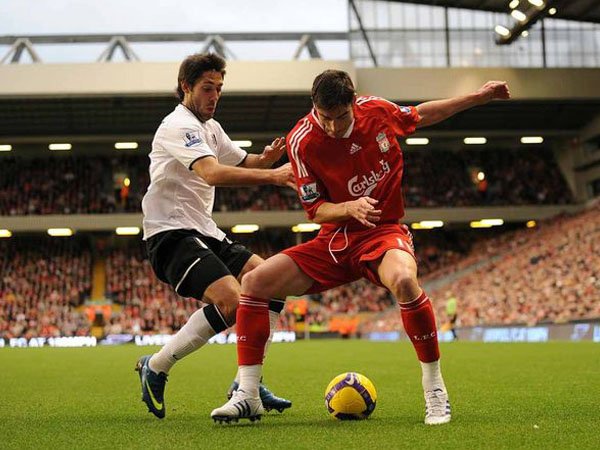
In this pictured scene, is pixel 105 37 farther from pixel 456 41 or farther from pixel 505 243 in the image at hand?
pixel 505 243

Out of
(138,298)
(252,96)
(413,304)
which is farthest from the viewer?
(138,298)

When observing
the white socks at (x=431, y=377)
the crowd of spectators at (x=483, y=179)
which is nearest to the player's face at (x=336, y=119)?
the white socks at (x=431, y=377)

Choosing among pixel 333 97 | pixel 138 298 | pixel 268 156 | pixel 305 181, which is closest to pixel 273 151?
pixel 268 156

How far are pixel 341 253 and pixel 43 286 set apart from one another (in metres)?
36.5

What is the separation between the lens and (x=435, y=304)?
37.0 meters

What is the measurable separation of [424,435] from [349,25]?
3535 cm

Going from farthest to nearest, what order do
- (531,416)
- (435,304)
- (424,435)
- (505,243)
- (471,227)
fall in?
(471,227), (505,243), (435,304), (531,416), (424,435)

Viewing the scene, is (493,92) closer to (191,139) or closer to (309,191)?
(309,191)

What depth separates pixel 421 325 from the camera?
5.26m

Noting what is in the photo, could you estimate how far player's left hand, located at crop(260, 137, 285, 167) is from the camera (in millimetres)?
6336

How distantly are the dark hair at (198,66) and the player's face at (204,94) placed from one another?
28 mm

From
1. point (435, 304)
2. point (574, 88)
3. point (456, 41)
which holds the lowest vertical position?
point (435, 304)

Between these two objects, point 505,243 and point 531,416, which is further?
point 505,243

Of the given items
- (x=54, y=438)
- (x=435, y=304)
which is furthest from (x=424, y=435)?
(x=435, y=304)
